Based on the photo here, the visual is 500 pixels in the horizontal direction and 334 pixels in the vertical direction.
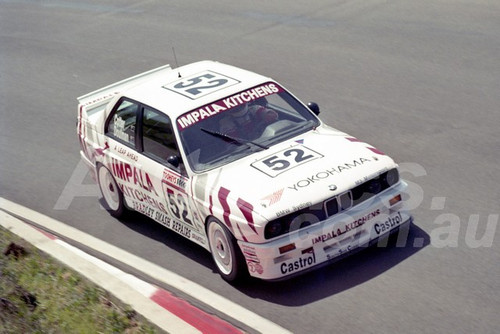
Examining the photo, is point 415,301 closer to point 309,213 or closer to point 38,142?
point 309,213

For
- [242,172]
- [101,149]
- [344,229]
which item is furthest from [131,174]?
[344,229]

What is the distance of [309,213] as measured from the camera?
24.8ft

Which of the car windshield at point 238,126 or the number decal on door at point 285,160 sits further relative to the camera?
the car windshield at point 238,126

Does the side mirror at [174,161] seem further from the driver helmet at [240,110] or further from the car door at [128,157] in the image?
the driver helmet at [240,110]

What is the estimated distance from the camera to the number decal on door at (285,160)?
26.1ft

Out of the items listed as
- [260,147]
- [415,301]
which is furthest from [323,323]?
[260,147]

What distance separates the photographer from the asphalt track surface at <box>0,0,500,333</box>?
7.41m

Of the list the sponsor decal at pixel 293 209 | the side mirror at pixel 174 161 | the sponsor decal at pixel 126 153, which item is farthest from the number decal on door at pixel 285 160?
the sponsor decal at pixel 126 153

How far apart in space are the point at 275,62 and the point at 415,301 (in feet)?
27.3

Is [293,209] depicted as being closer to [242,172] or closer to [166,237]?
[242,172]

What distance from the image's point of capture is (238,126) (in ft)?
28.5

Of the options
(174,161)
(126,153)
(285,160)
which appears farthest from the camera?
(126,153)

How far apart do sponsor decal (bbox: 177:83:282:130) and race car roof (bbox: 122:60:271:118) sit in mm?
58

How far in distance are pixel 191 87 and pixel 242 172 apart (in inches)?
60.7
